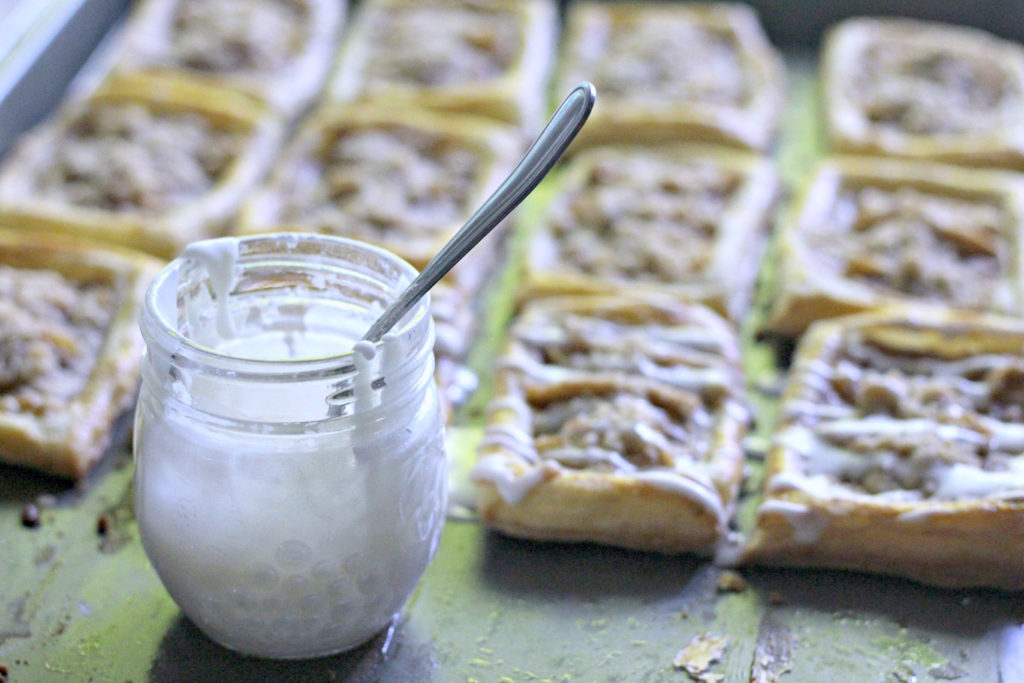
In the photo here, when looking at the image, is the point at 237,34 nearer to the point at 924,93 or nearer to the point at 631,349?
the point at 631,349

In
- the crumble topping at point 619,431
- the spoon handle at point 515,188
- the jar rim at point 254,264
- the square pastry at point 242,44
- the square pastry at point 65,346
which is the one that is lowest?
the square pastry at point 242,44

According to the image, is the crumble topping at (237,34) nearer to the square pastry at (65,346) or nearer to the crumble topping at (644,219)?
the square pastry at (65,346)

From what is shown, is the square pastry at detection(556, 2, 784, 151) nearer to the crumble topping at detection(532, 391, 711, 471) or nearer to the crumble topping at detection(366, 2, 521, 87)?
the crumble topping at detection(366, 2, 521, 87)

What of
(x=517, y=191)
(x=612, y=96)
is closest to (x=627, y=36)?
(x=612, y=96)

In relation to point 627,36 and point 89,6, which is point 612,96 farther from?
point 89,6

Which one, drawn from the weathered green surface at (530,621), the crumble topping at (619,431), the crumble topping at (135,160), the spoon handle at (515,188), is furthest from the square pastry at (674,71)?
the spoon handle at (515,188)

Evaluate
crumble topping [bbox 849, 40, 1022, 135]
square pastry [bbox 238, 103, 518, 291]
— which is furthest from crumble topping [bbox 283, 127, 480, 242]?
crumble topping [bbox 849, 40, 1022, 135]
